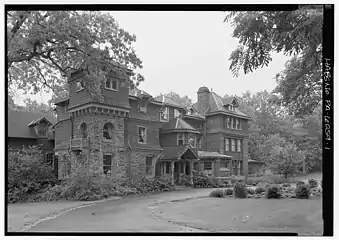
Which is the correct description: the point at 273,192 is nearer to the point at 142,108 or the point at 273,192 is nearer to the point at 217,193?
the point at 217,193

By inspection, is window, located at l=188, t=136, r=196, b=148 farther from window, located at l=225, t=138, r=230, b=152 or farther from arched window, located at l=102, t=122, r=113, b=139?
arched window, located at l=102, t=122, r=113, b=139

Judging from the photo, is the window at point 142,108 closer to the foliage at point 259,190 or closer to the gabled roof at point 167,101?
the gabled roof at point 167,101

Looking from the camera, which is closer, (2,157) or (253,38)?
(2,157)

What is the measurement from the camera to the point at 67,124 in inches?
424

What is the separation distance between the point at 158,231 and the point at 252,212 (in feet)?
6.90

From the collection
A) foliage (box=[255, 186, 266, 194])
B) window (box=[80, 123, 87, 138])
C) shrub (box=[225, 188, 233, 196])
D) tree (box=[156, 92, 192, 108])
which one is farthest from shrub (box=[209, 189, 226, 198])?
window (box=[80, 123, 87, 138])

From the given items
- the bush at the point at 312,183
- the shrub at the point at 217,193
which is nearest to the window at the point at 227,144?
the shrub at the point at 217,193

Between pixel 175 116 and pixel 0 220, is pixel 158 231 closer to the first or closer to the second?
pixel 0 220

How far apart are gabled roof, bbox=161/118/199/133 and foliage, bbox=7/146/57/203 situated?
3.68 m

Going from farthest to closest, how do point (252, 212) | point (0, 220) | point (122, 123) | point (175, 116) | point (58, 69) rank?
point (122, 123), point (175, 116), point (58, 69), point (252, 212), point (0, 220)

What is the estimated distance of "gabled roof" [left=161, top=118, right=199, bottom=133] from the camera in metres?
9.45

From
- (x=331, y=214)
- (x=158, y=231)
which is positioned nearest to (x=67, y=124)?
(x=158, y=231)

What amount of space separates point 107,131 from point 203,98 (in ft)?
13.7

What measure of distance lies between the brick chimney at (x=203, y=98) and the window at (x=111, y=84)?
2.23m
